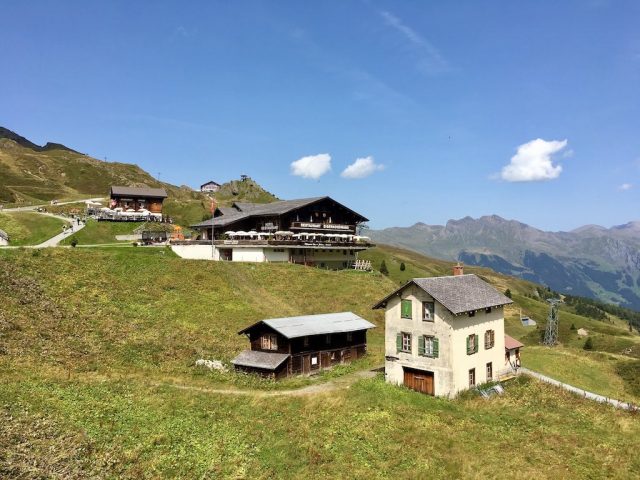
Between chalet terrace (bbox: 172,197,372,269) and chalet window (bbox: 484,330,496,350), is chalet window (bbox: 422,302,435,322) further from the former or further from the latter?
chalet terrace (bbox: 172,197,372,269)

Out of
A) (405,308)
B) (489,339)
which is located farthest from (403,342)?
(489,339)

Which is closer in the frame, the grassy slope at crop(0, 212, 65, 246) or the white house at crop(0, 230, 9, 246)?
the white house at crop(0, 230, 9, 246)

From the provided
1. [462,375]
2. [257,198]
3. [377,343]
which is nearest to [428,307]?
[462,375]

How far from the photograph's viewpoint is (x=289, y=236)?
79.7m

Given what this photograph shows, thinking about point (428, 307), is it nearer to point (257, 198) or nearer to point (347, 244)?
point (347, 244)

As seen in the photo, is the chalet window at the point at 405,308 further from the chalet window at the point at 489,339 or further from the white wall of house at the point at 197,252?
the white wall of house at the point at 197,252

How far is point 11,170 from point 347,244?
122 metres

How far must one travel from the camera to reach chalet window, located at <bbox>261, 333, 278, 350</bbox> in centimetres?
4328

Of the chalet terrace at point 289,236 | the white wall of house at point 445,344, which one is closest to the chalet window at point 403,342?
the white wall of house at point 445,344

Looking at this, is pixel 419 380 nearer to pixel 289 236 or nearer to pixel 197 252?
pixel 289 236

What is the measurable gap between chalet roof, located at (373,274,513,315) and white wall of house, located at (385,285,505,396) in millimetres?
681

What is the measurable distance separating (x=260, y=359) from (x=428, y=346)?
15214mm

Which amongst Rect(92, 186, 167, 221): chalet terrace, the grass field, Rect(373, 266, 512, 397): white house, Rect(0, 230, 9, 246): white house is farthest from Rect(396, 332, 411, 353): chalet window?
Rect(92, 186, 167, 221): chalet terrace

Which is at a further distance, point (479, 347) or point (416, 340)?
point (479, 347)
